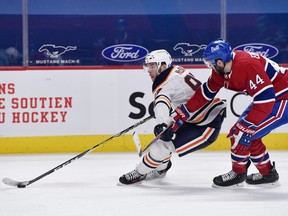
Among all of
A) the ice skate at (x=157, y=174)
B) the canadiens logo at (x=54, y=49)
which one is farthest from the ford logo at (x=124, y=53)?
the ice skate at (x=157, y=174)

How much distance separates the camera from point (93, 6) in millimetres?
7281

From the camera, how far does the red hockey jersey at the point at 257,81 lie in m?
4.07

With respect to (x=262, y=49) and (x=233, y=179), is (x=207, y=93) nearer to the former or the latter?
(x=233, y=179)

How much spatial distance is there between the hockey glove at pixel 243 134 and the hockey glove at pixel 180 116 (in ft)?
→ 1.16

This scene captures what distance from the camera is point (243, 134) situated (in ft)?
13.8

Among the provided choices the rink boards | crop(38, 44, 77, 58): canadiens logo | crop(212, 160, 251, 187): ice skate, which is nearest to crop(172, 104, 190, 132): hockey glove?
crop(212, 160, 251, 187): ice skate

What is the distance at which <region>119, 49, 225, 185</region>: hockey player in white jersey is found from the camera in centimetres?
452

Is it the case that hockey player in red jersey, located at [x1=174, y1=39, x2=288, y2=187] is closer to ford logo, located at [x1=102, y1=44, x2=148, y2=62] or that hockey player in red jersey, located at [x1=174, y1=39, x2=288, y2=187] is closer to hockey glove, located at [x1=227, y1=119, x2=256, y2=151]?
hockey glove, located at [x1=227, y1=119, x2=256, y2=151]

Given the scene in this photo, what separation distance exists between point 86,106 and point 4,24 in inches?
46.7

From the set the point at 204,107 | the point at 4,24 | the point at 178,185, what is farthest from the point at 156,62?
the point at 4,24

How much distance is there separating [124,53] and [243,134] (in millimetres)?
2917

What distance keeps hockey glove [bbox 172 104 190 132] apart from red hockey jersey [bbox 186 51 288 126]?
32cm

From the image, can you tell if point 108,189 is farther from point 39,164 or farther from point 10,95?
point 10,95

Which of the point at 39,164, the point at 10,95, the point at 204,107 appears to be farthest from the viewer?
the point at 10,95
